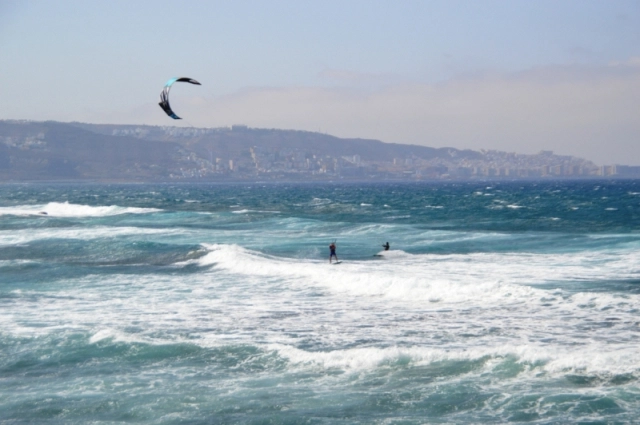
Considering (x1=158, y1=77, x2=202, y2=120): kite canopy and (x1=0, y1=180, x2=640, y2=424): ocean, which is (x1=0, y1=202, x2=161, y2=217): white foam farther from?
(x1=158, y1=77, x2=202, y2=120): kite canopy

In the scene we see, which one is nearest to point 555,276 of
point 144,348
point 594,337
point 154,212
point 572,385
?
point 594,337

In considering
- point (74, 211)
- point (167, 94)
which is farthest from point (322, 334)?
point (74, 211)

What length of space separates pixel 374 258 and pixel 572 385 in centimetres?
2177

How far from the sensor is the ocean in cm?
1525

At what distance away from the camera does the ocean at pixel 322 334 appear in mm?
15250

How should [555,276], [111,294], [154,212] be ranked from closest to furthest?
1. [111,294]
2. [555,276]
3. [154,212]

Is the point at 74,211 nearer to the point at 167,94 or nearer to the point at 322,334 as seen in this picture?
the point at 167,94

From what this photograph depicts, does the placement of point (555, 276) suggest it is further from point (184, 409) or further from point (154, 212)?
point (154, 212)

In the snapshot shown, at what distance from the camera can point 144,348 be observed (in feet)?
64.1

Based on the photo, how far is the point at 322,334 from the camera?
20.6 metres

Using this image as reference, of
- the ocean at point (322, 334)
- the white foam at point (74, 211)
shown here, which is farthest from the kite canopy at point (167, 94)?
the white foam at point (74, 211)

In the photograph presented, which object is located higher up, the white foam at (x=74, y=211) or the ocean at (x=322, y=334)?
the ocean at (x=322, y=334)

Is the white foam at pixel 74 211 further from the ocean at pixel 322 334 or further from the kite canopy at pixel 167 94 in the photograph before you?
the kite canopy at pixel 167 94

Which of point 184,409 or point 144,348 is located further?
point 144,348
